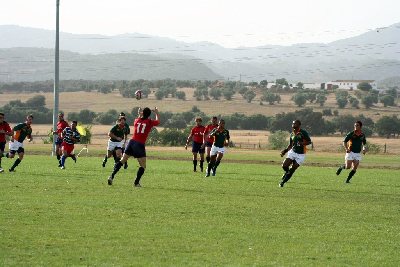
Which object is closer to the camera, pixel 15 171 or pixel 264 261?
pixel 264 261

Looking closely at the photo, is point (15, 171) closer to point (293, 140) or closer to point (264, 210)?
point (293, 140)

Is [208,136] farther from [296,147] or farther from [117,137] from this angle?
[296,147]

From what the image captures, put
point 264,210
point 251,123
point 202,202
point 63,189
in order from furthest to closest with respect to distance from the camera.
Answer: point 251,123
point 63,189
point 202,202
point 264,210

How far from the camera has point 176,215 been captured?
16.1 meters

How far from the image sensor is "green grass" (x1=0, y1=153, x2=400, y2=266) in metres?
11.6

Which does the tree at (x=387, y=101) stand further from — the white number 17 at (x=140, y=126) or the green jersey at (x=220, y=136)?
the white number 17 at (x=140, y=126)

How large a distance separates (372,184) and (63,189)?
11.4m

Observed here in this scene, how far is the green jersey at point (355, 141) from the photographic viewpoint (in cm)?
2783

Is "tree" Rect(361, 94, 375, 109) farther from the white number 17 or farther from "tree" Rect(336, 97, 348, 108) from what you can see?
the white number 17

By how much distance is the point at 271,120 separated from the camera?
11219cm

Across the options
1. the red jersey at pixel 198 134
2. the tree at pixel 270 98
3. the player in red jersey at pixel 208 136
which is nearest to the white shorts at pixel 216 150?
the player in red jersey at pixel 208 136

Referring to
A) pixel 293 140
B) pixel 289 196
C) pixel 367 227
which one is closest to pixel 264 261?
pixel 367 227

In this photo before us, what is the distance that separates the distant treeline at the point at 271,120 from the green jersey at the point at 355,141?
72.6 metres

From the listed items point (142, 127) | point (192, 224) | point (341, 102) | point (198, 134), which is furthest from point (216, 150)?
point (341, 102)
